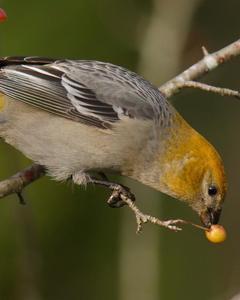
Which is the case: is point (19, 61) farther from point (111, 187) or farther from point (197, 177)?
point (197, 177)

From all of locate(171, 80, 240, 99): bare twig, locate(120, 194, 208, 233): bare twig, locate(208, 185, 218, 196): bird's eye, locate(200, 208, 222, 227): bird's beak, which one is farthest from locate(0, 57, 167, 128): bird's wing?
locate(120, 194, 208, 233): bare twig

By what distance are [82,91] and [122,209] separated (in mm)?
2179

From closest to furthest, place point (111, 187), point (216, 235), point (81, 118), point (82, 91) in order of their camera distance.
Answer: point (216, 235)
point (111, 187)
point (81, 118)
point (82, 91)

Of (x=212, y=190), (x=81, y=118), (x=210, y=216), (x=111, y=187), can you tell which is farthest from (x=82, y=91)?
(x=210, y=216)

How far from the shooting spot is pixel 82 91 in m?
7.44

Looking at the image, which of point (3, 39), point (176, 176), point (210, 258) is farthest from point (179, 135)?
point (210, 258)

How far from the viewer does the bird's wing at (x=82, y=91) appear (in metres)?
7.29

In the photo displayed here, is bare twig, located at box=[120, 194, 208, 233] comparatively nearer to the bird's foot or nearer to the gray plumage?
the bird's foot

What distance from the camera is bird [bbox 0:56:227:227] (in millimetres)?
7156

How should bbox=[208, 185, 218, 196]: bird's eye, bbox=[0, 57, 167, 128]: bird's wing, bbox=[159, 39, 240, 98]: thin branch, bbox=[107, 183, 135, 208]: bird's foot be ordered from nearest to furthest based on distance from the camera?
1. bbox=[107, 183, 135, 208]: bird's foot
2. bbox=[208, 185, 218, 196]: bird's eye
3. bbox=[0, 57, 167, 128]: bird's wing
4. bbox=[159, 39, 240, 98]: thin branch

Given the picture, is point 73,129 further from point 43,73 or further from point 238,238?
point 238,238

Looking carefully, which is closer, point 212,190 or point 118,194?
point 118,194

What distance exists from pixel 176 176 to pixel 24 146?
4.18 ft

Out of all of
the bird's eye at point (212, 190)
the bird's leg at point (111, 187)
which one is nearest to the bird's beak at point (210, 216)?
the bird's eye at point (212, 190)
